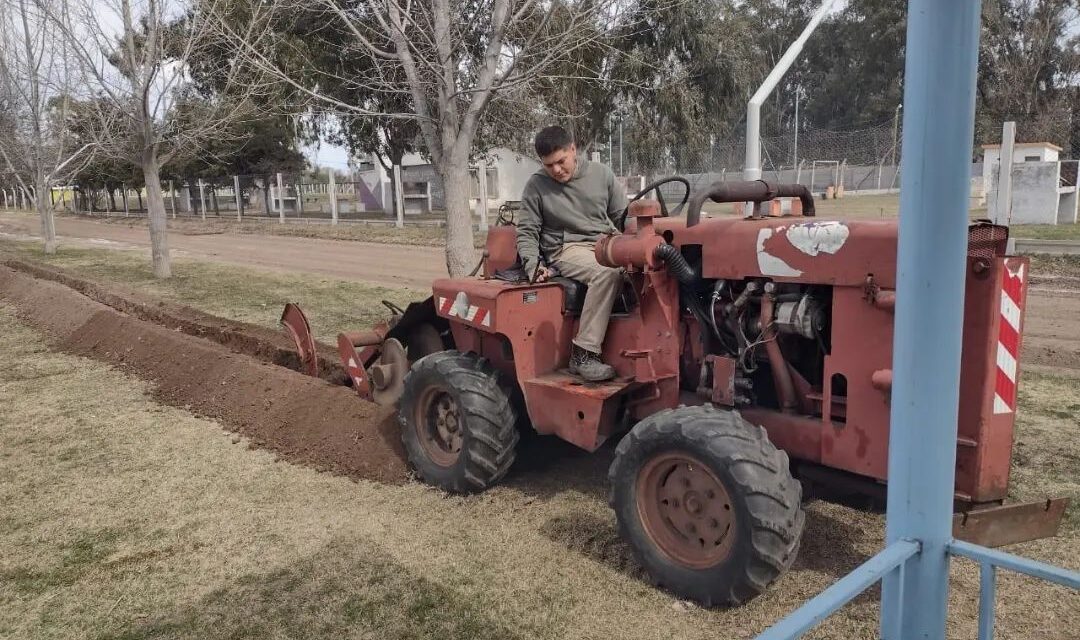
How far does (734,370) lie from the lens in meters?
3.94

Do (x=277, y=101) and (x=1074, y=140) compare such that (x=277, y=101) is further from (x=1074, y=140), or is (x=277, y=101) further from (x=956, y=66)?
(x=1074, y=140)

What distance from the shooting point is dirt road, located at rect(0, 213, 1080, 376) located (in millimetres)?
8359

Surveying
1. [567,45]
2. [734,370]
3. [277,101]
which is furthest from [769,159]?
[734,370]

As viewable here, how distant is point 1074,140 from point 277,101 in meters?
39.2

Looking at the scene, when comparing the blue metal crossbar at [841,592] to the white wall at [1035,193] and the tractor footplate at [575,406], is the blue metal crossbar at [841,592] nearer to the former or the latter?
the tractor footplate at [575,406]

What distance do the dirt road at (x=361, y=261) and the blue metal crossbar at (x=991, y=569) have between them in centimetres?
605

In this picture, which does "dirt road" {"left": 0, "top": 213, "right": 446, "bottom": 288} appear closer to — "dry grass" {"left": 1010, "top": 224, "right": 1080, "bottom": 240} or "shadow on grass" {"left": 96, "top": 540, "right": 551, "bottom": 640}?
"shadow on grass" {"left": 96, "top": 540, "right": 551, "bottom": 640}

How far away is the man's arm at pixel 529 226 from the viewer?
482cm

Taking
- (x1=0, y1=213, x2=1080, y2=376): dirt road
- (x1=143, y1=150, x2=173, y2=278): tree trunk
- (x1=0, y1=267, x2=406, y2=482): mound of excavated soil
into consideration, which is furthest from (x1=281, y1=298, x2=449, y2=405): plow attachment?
(x1=143, y1=150, x2=173, y2=278): tree trunk

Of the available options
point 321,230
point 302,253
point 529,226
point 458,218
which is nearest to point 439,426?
point 529,226

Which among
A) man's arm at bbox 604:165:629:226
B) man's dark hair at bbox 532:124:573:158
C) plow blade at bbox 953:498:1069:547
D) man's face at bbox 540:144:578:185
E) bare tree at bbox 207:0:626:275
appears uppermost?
bare tree at bbox 207:0:626:275

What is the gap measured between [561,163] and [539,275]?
65 centimetres

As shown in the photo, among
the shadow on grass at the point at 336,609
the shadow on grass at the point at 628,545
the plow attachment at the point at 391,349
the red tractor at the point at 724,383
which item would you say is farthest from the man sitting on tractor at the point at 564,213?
the shadow on grass at the point at 336,609

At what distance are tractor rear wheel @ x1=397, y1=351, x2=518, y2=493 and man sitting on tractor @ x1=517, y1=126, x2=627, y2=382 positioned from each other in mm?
510
